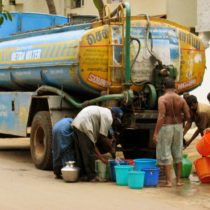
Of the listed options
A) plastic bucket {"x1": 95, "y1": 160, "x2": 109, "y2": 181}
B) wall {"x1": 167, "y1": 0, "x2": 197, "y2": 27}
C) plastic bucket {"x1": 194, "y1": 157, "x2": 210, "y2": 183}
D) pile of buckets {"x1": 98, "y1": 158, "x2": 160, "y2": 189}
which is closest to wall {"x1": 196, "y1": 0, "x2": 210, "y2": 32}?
wall {"x1": 167, "y1": 0, "x2": 197, "y2": 27}

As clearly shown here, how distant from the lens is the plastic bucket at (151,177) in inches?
392

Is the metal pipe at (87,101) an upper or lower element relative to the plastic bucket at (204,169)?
upper

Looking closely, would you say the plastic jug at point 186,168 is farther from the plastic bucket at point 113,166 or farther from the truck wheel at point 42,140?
the truck wheel at point 42,140

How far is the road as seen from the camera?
8.45 metres

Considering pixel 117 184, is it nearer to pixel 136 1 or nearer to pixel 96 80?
pixel 96 80

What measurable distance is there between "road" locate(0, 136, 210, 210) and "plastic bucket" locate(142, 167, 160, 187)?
15 centimetres

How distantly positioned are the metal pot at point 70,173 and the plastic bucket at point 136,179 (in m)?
1.03

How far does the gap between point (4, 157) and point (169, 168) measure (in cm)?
554

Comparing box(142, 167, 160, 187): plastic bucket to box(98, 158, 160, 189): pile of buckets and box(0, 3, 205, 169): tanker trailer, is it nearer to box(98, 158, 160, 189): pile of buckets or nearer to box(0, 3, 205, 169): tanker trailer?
box(98, 158, 160, 189): pile of buckets

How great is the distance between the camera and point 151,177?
32.9ft

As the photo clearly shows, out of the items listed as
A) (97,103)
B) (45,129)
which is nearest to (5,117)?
(45,129)

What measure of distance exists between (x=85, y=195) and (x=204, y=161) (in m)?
2.28

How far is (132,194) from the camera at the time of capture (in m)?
9.37

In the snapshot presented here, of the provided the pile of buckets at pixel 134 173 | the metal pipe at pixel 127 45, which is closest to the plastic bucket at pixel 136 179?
the pile of buckets at pixel 134 173
